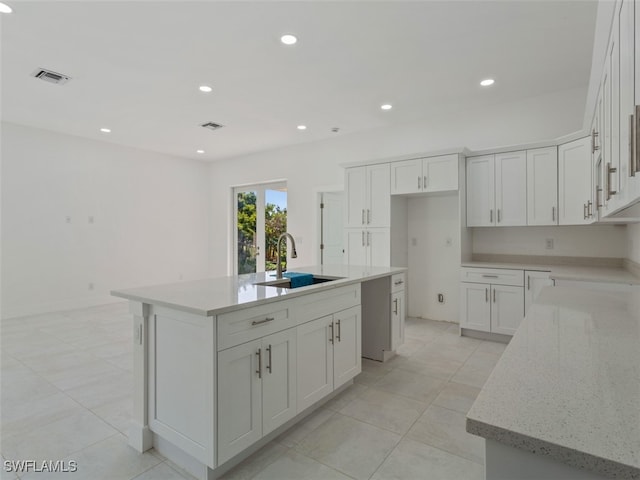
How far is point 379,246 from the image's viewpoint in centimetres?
470

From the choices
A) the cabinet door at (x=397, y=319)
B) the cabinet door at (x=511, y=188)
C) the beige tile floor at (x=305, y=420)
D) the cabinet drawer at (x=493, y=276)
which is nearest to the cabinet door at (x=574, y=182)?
the cabinet door at (x=511, y=188)

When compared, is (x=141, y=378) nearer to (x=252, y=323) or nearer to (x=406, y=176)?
(x=252, y=323)

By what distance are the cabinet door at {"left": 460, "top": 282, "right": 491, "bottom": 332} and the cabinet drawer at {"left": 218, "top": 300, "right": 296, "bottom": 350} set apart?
2703 mm

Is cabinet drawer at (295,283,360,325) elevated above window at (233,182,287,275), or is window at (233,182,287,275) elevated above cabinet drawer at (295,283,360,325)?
window at (233,182,287,275)

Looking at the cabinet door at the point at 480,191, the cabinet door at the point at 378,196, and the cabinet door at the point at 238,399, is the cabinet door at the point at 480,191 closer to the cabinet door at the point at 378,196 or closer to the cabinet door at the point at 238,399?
the cabinet door at the point at 378,196

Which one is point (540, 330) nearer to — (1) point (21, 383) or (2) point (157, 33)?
(2) point (157, 33)

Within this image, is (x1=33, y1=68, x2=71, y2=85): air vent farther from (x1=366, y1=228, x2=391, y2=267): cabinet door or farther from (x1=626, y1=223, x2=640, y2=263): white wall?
(x1=626, y1=223, x2=640, y2=263): white wall

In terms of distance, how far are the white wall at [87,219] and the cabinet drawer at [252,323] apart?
5.17 m

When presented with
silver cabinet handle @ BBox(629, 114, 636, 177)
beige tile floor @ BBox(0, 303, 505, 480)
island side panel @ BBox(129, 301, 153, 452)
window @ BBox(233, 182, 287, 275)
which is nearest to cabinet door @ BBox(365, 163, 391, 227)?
beige tile floor @ BBox(0, 303, 505, 480)

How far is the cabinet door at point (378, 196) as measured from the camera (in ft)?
15.2

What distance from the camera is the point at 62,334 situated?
13.9ft

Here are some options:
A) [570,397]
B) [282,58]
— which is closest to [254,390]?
[570,397]

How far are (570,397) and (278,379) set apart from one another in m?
1.54

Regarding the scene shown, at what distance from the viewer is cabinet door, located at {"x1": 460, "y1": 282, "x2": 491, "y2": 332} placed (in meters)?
3.95
